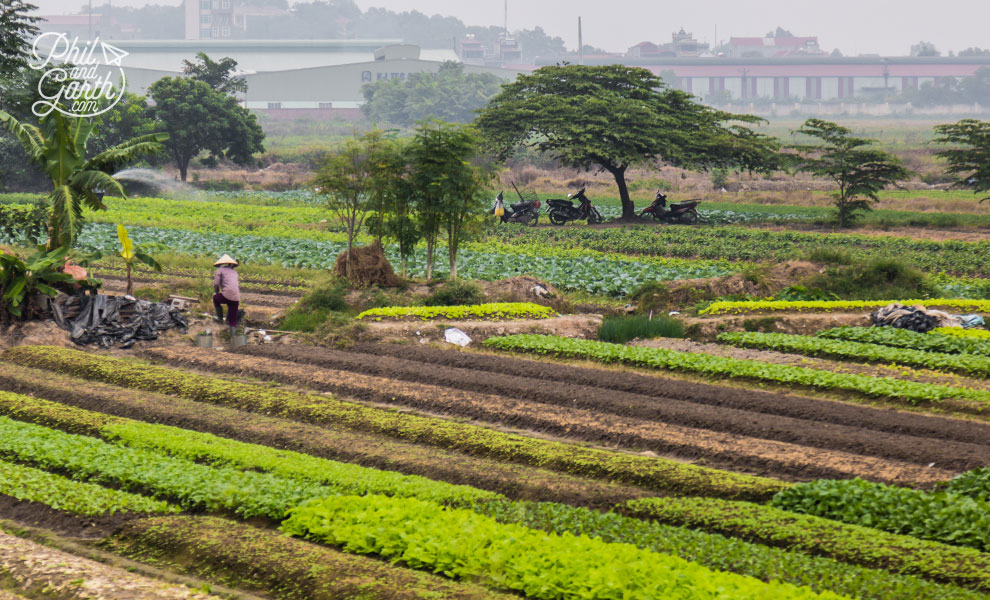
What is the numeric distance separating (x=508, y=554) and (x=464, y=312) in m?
13.8

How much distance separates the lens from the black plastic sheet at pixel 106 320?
20.2 m

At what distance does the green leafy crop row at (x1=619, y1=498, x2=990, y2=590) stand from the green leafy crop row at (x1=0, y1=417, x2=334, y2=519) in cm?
373

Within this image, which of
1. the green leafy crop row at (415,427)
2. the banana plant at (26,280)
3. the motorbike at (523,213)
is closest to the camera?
the green leafy crop row at (415,427)

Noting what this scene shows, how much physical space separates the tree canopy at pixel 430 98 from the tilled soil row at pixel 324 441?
10946 cm

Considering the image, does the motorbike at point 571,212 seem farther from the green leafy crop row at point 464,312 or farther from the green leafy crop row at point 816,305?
the green leafy crop row at point 464,312

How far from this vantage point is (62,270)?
68.6 ft

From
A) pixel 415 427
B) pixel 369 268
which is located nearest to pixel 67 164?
pixel 369 268

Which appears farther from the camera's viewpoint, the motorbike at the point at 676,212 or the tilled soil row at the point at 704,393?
the motorbike at the point at 676,212

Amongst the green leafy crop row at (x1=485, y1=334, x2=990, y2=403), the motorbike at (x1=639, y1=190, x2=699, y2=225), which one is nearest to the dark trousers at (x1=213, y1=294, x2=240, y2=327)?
the green leafy crop row at (x1=485, y1=334, x2=990, y2=403)

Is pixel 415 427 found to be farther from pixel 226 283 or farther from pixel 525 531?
pixel 226 283

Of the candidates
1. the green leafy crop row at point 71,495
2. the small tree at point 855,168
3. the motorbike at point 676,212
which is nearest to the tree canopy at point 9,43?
the green leafy crop row at point 71,495

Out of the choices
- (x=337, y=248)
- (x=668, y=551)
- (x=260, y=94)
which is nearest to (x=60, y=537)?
(x=668, y=551)

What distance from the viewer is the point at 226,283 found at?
2089 centimetres

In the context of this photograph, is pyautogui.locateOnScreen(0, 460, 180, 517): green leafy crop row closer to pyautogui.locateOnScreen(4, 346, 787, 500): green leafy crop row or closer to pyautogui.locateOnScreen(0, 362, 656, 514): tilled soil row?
pyautogui.locateOnScreen(0, 362, 656, 514): tilled soil row
